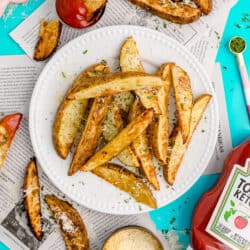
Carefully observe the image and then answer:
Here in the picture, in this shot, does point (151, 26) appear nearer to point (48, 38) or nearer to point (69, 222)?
point (48, 38)

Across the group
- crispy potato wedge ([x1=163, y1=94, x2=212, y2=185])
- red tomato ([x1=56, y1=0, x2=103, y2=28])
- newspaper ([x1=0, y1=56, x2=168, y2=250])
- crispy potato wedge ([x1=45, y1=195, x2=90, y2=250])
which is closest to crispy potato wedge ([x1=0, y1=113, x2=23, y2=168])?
newspaper ([x1=0, y1=56, x2=168, y2=250])

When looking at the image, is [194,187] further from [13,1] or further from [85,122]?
[13,1]

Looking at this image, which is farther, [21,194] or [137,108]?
[21,194]

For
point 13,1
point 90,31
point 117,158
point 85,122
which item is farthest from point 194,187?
point 13,1

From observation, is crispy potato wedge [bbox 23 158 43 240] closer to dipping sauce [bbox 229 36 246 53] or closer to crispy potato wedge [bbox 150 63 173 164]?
crispy potato wedge [bbox 150 63 173 164]

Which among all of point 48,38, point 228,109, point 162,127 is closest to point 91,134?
point 162,127
